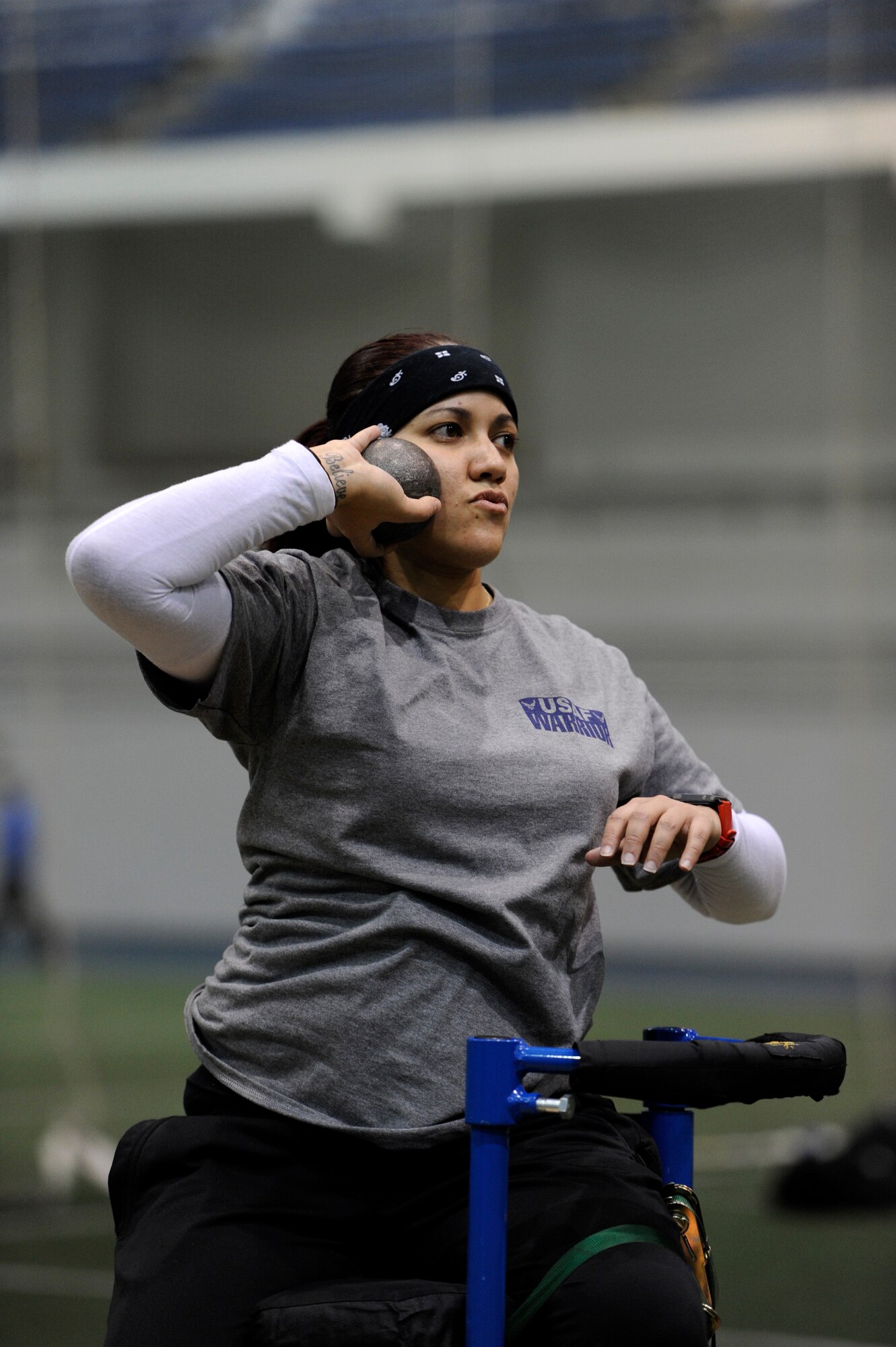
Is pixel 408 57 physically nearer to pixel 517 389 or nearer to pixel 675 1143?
pixel 517 389

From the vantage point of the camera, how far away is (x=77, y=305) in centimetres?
866

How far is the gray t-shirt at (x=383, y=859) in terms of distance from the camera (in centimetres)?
134

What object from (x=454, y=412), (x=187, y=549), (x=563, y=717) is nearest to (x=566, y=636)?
(x=563, y=717)

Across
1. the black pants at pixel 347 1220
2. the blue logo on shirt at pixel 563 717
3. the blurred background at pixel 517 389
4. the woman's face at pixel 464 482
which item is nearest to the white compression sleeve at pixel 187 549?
the woman's face at pixel 464 482

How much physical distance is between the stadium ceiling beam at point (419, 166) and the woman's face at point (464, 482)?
19.2ft

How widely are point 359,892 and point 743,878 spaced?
16.4 inches

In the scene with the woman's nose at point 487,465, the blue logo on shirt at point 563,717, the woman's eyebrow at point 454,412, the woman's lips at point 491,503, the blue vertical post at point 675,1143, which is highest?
the woman's eyebrow at point 454,412

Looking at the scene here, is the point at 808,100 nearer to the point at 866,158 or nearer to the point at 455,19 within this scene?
the point at 866,158

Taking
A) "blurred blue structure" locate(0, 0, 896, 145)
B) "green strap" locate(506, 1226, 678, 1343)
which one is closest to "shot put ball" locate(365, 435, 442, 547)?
"green strap" locate(506, 1226, 678, 1343)

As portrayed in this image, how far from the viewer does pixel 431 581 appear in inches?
61.0

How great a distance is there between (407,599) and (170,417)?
6934 millimetres

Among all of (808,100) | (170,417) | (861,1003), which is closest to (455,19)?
(808,100)

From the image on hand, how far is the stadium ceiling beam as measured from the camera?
285 inches

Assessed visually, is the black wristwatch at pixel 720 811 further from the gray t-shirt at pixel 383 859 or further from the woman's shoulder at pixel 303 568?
the woman's shoulder at pixel 303 568
